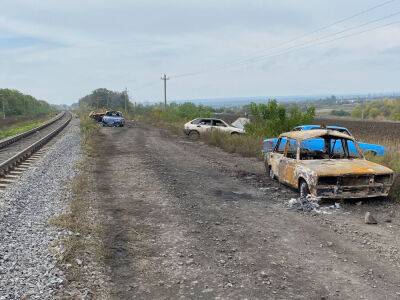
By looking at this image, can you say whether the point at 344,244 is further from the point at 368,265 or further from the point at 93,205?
the point at 93,205

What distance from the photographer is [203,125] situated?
30.8m

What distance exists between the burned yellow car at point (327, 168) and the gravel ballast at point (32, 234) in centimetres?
510

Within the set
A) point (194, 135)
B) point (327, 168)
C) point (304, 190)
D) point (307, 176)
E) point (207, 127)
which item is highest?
point (327, 168)

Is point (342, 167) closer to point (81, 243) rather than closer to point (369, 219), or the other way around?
point (369, 219)

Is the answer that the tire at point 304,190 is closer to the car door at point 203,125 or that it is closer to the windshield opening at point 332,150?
the windshield opening at point 332,150

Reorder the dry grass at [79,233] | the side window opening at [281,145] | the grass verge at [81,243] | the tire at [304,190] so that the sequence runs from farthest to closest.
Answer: the side window opening at [281,145], the tire at [304,190], the dry grass at [79,233], the grass verge at [81,243]

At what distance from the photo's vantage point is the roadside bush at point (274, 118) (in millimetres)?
22984

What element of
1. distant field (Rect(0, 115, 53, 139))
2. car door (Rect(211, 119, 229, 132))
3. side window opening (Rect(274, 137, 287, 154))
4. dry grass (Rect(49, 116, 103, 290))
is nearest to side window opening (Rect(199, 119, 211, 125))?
car door (Rect(211, 119, 229, 132))

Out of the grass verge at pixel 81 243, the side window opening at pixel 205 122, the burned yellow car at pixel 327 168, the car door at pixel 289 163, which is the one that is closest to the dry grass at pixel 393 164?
the burned yellow car at pixel 327 168

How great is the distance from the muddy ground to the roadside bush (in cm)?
1066

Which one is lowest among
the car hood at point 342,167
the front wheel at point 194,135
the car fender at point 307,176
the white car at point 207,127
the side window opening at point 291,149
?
the front wheel at point 194,135

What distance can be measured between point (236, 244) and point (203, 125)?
77.1 ft

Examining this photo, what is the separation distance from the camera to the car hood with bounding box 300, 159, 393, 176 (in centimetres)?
962

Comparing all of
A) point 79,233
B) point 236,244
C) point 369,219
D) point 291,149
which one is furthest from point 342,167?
point 79,233
